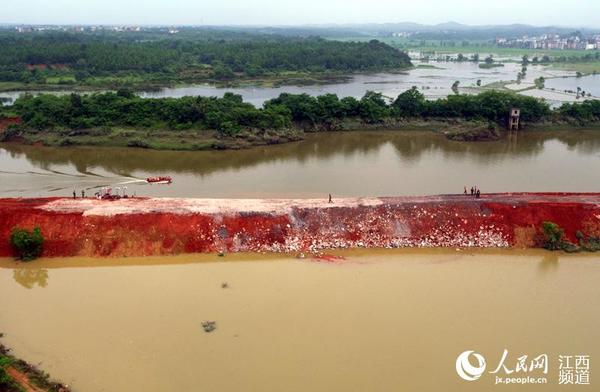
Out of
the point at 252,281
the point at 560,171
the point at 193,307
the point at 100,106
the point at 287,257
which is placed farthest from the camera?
the point at 100,106

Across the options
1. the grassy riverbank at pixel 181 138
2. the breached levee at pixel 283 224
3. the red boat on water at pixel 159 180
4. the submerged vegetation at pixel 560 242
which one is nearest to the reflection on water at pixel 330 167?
the red boat on water at pixel 159 180

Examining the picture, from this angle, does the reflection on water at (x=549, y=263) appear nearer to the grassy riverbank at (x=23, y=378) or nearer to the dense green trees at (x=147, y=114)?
Answer: the grassy riverbank at (x=23, y=378)

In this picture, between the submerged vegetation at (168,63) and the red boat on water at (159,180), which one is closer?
the red boat on water at (159,180)

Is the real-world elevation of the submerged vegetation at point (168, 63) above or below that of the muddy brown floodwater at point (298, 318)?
above

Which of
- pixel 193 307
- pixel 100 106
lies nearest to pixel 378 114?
pixel 100 106

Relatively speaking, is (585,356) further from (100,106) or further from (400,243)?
(100,106)

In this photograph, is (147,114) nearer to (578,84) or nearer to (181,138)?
(181,138)

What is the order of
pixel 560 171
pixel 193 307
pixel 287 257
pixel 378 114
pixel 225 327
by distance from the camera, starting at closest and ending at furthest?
pixel 225 327, pixel 193 307, pixel 287 257, pixel 560 171, pixel 378 114
